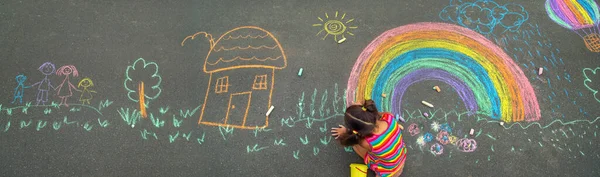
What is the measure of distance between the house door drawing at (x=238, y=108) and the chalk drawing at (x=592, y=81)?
3.71 m

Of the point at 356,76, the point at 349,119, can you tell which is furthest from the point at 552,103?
the point at 349,119

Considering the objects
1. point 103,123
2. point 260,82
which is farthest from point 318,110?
point 103,123

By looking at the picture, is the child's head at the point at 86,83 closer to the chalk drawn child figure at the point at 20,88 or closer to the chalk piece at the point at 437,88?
the chalk drawn child figure at the point at 20,88

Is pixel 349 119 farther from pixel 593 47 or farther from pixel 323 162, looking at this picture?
pixel 593 47

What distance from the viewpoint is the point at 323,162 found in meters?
3.78

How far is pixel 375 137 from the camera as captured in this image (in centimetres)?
310

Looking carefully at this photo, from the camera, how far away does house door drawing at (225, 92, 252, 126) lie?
3.90m

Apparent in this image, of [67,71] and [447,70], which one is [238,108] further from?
[447,70]

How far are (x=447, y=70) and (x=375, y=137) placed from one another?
5.09 feet

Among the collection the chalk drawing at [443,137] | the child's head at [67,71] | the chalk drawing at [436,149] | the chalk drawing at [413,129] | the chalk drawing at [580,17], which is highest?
the chalk drawing at [580,17]

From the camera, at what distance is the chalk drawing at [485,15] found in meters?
4.36

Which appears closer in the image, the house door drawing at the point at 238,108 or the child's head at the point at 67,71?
the house door drawing at the point at 238,108

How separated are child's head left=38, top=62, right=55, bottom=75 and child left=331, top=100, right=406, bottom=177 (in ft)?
10.5

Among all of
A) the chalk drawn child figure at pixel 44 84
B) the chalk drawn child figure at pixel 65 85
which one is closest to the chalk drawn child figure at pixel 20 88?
the chalk drawn child figure at pixel 44 84
